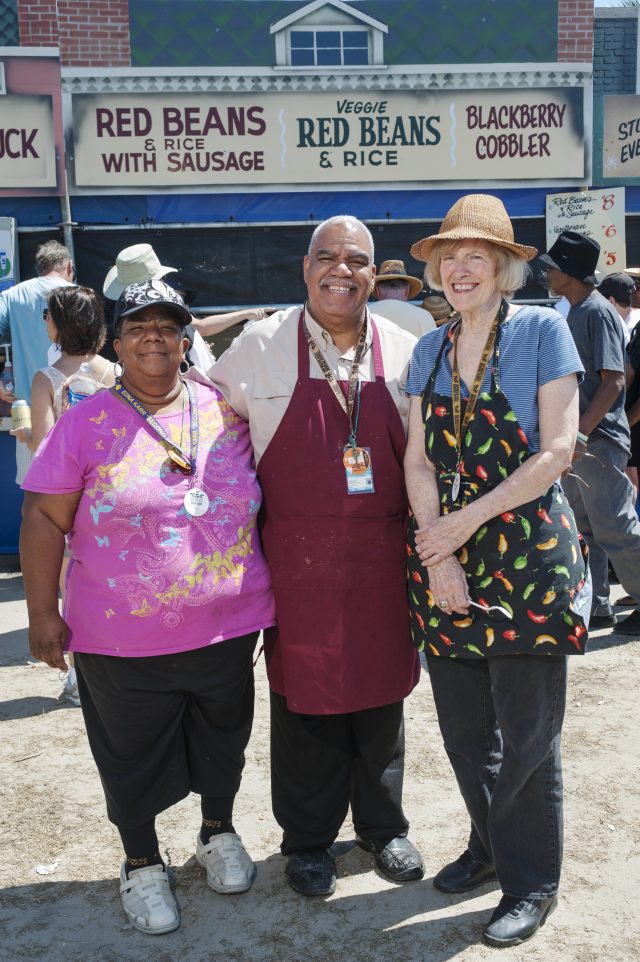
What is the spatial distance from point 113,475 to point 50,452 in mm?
193

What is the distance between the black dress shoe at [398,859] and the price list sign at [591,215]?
6073mm

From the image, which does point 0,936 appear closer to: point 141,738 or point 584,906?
point 141,738

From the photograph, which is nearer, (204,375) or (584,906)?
(584,906)

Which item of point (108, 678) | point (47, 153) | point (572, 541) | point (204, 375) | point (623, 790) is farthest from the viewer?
point (47, 153)

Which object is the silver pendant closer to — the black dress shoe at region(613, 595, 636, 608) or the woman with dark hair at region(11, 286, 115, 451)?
the woman with dark hair at region(11, 286, 115, 451)

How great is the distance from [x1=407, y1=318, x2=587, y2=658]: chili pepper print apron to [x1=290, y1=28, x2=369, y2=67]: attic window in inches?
244

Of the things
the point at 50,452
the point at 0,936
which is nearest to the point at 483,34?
the point at 50,452

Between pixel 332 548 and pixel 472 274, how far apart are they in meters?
0.84

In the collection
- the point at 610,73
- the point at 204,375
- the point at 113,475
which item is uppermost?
the point at 610,73

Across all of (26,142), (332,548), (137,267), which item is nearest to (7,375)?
(26,142)

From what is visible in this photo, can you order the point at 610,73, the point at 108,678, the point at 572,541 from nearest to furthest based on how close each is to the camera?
1. the point at 572,541
2. the point at 108,678
3. the point at 610,73

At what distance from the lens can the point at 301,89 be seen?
7.86 m

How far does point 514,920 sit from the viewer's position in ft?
8.71

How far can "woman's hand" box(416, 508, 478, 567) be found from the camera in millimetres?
2523
